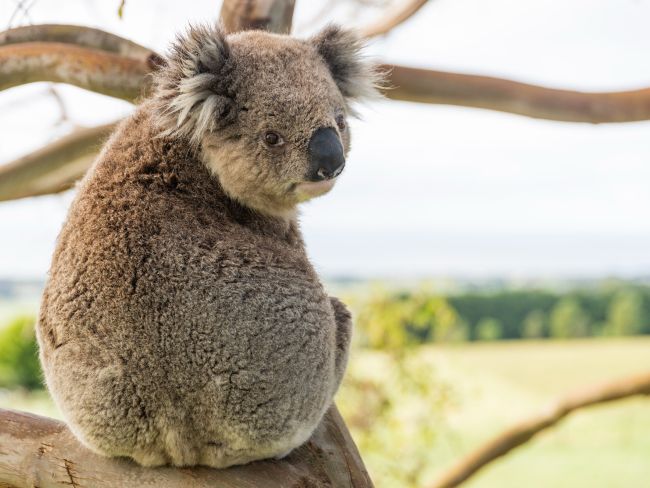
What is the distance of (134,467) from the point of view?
232 cm

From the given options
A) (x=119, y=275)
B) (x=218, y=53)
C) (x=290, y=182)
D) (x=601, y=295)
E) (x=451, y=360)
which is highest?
(x=218, y=53)

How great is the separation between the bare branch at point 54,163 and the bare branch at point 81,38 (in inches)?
20.6

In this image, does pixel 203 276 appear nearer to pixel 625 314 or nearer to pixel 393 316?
pixel 393 316

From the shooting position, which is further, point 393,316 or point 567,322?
point 567,322

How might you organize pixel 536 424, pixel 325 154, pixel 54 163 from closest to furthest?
pixel 325 154, pixel 54 163, pixel 536 424

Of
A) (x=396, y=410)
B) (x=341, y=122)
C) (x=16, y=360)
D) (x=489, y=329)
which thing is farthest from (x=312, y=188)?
(x=489, y=329)

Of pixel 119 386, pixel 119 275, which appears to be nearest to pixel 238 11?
pixel 119 275

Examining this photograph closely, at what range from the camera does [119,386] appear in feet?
6.93

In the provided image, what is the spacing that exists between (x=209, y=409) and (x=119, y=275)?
19.1 inches

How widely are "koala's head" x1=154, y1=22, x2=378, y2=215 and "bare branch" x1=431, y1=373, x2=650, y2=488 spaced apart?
10.3 ft

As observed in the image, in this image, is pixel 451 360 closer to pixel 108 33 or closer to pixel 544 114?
pixel 544 114

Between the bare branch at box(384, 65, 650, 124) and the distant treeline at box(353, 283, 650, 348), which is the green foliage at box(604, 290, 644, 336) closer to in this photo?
the distant treeline at box(353, 283, 650, 348)

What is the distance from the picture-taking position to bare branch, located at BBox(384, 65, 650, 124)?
4031 millimetres

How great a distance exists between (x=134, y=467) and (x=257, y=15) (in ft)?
7.12
